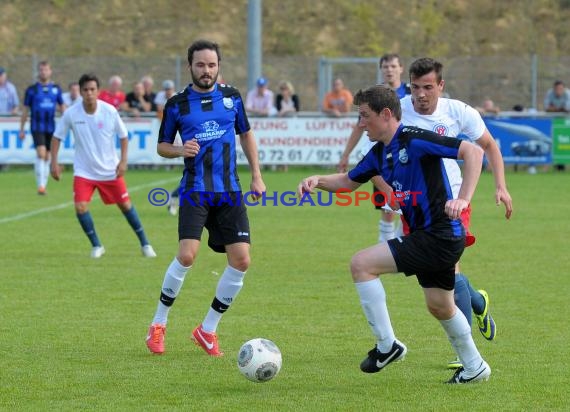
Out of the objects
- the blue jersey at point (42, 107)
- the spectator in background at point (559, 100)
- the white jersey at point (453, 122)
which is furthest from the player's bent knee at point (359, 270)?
the spectator in background at point (559, 100)

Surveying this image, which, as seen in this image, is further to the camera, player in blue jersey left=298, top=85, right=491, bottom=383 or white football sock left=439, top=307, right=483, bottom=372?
white football sock left=439, top=307, right=483, bottom=372

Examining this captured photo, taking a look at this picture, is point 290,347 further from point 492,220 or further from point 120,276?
point 492,220

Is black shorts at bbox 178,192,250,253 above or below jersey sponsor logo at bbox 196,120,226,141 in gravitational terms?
below

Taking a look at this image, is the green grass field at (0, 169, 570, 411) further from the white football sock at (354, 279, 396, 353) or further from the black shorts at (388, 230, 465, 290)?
the black shorts at (388, 230, 465, 290)

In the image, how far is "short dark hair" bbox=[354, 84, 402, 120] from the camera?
6422 millimetres

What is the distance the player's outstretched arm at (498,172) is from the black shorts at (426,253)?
0.46 m

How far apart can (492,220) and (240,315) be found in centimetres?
782

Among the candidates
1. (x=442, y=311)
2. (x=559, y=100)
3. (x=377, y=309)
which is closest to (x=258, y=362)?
(x=377, y=309)

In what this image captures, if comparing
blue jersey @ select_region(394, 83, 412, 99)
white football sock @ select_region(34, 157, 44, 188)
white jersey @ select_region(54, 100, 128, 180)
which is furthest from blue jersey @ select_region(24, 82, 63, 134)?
blue jersey @ select_region(394, 83, 412, 99)

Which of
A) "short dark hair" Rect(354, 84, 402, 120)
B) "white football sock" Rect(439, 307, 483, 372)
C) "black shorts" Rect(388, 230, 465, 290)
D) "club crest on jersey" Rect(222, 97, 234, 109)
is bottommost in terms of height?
"white football sock" Rect(439, 307, 483, 372)

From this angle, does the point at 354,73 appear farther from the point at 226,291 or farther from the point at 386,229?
the point at 226,291

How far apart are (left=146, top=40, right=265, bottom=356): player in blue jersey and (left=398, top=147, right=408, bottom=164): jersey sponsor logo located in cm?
165

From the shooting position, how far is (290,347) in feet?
25.2

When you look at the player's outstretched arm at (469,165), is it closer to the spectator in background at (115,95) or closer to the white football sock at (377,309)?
the white football sock at (377,309)
